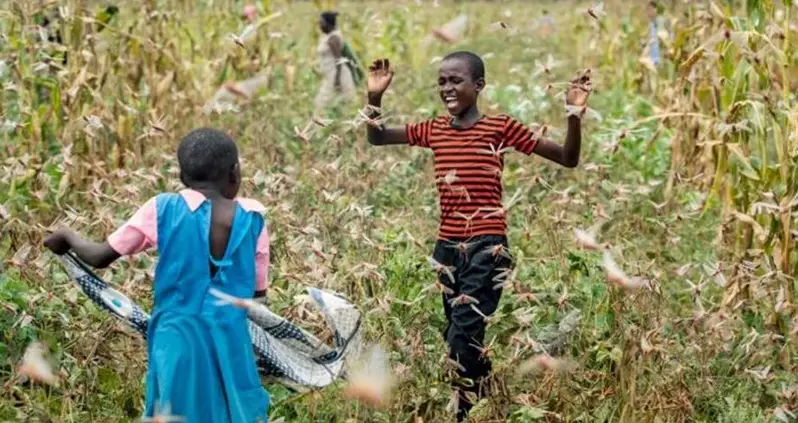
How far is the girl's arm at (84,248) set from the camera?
3396 mm

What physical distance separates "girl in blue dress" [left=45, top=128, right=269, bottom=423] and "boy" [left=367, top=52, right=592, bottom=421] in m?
0.80

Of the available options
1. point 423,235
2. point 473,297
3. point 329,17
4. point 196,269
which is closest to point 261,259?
point 196,269

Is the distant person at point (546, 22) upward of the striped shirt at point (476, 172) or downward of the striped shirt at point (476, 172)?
downward

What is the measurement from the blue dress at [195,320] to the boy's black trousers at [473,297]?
813mm

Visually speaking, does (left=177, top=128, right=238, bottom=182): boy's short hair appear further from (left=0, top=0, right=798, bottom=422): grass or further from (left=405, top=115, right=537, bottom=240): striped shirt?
(left=405, top=115, right=537, bottom=240): striped shirt

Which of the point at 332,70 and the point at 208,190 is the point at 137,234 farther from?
the point at 332,70

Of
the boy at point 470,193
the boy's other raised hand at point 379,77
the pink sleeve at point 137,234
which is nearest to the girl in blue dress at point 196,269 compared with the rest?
the pink sleeve at point 137,234

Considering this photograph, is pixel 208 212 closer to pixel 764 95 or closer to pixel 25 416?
pixel 25 416

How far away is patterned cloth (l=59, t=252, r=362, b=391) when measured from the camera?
3.64 m

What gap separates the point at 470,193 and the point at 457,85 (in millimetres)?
315

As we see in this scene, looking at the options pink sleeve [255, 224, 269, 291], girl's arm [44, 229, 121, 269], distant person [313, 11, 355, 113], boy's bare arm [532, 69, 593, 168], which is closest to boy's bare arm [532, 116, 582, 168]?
boy's bare arm [532, 69, 593, 168]

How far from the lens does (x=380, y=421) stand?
3832 millimetres

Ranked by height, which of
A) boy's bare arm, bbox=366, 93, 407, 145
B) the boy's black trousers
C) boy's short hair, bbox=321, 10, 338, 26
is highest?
boy's bare arm, bbox=366, 93, 407, 145

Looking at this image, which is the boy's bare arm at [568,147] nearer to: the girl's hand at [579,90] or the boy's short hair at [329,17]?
the girl's hand at [579,90]
